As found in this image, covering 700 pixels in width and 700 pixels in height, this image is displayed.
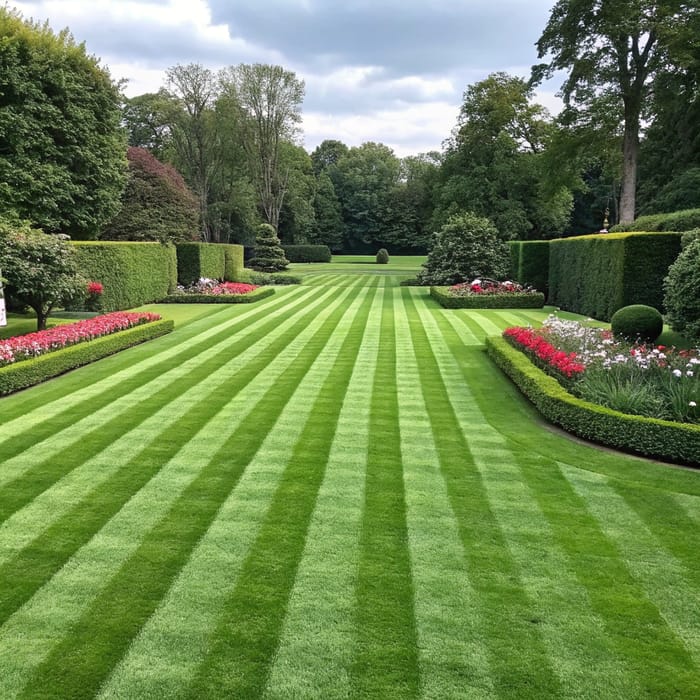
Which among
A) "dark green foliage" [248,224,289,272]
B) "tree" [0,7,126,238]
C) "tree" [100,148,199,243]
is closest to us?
"tree" [0,7,126,238]

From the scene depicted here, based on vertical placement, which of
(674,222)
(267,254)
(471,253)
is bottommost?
(471,253)

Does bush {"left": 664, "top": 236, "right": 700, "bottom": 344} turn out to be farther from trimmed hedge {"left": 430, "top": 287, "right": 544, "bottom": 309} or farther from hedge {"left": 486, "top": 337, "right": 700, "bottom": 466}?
trimmed hedge {"left": 430, "top": 287, "right": 544, "bottom": 309}

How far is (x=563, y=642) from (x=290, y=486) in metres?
2.69

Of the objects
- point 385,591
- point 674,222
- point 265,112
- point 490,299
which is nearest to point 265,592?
point 385,591

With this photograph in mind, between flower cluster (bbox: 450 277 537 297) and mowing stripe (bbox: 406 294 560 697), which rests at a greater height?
flower cluster (bbox: 450 277 537 297)

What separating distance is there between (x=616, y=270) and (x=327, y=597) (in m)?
13.4

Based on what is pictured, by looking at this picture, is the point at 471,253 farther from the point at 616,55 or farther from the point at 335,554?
the point at 335,554

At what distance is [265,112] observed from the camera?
47156mm

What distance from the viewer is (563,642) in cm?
309

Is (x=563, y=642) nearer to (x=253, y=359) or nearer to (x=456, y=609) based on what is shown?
(x=456, y=609)

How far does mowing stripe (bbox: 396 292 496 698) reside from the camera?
112 inches

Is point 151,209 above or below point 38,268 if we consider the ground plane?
above

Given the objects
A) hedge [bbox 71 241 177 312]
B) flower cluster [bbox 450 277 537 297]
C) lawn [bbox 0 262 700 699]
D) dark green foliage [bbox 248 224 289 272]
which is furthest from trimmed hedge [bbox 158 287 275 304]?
dark green foliage [bbox 248 224 289 272]

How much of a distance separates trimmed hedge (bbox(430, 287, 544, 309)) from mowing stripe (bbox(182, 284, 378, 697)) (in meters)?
14.7
